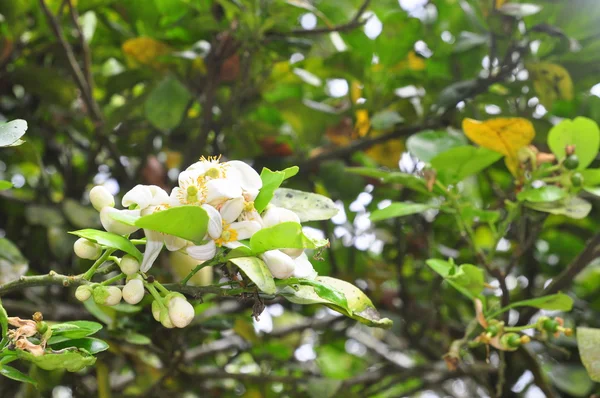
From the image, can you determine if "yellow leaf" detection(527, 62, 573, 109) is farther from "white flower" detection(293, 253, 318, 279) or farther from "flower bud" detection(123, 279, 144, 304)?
"flower bud" detection(123, 279, 144, 304)

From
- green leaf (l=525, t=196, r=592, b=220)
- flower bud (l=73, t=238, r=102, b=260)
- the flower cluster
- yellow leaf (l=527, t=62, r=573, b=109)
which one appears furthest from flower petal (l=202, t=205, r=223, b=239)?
yellow leaf (l=527, t=62, r=573, b=109)

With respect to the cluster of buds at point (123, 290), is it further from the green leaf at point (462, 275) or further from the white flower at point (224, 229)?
the green leaf at point (462, 275)

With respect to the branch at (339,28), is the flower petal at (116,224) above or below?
Answer: above

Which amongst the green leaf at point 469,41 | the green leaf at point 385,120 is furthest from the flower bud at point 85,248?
the green leaf at point 469,41

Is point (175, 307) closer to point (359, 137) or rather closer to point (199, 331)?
point (199, 331)

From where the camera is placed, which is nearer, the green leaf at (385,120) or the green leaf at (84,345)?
the green leaf at (84,345)

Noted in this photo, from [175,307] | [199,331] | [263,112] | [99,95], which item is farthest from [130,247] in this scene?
[99,95]

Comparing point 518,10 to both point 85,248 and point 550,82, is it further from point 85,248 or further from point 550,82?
point 85,248

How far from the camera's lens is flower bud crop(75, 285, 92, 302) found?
0.48m

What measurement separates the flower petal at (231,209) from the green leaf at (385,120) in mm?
505

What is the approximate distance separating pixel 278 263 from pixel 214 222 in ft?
0.18

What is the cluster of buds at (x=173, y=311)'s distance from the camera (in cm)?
48

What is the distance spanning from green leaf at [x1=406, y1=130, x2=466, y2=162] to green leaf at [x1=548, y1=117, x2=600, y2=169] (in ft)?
0.41

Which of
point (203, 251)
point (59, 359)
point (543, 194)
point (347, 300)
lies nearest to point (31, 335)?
point (59, 359)
